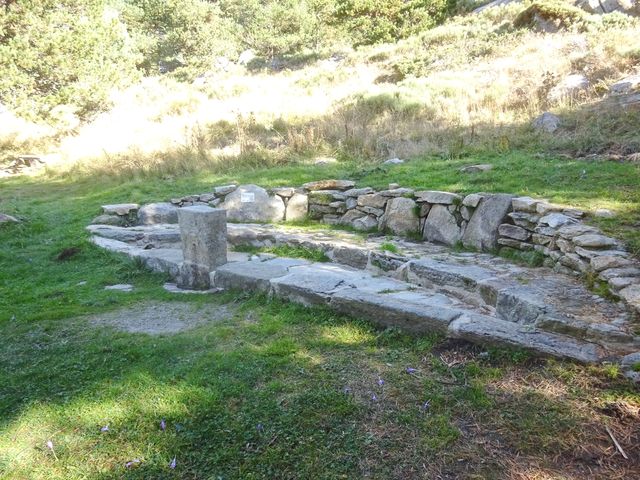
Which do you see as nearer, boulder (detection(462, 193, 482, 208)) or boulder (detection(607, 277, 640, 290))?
boulder (detection(607, 277, 640, 290))

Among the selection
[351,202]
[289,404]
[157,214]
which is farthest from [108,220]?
[289,404]

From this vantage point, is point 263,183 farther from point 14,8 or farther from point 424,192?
point 14,8

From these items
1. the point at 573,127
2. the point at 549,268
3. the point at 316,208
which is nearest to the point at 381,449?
the point at 549,268

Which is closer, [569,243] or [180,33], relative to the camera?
[569,243]

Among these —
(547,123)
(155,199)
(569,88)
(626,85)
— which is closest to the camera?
(547,123)

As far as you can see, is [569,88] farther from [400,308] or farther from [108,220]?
[108,220]

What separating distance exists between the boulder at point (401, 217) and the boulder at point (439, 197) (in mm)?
146

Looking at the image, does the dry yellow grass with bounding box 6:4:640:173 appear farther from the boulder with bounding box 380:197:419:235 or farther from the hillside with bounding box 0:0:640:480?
the boulder with bounding box 380:197:419:235

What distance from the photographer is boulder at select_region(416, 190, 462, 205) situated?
527 centimetres

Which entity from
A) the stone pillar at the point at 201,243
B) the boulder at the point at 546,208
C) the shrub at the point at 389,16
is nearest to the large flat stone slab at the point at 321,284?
the stone pillar at the point at 201,243

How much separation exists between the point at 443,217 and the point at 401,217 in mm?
584

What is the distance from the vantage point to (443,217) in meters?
5.39

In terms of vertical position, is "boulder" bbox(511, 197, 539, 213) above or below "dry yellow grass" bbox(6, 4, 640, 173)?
below

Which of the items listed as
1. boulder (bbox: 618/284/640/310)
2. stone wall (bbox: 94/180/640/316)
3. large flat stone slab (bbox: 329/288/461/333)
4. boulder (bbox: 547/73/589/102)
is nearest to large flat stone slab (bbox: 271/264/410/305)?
large flat stone slab (bbox: 329/288/461/333)
